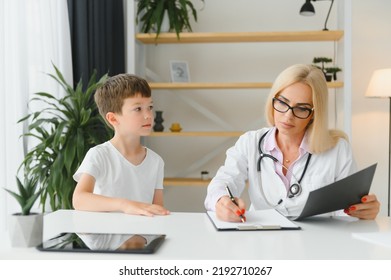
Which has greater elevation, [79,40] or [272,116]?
[79,40]

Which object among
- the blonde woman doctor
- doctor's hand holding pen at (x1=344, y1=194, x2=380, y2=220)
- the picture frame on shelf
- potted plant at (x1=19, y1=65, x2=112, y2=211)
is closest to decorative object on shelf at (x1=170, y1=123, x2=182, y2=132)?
the picture frame on shelf

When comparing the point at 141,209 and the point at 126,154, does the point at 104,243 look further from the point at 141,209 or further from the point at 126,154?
the point at 126,154

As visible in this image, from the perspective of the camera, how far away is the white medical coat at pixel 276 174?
5.84 feet

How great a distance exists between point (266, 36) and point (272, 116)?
5.87ft

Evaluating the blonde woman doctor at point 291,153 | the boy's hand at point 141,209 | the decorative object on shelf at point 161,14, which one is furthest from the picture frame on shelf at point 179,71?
the boy's hand at point 141,209

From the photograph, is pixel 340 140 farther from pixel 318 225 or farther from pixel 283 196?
pixel 318 225

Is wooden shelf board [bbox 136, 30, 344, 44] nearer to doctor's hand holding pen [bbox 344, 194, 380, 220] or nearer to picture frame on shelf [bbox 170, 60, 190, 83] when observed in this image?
picture frame on shelf [bbox 170, 60, 190, 83]

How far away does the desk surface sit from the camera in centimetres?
102

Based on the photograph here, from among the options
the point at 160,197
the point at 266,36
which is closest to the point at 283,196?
the point at 160,197

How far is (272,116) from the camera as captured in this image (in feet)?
6.21

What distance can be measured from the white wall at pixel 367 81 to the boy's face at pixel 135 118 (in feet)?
8.29

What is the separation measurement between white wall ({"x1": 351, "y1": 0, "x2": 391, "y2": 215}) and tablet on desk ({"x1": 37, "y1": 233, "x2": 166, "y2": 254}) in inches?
127
